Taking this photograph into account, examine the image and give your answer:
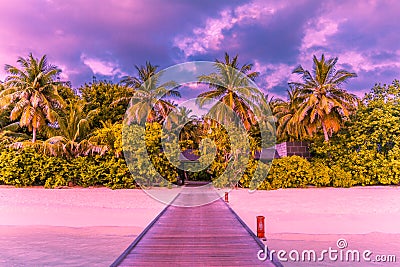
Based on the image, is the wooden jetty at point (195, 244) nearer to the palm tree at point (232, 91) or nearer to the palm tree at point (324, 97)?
the palm tree at point (232, 91)

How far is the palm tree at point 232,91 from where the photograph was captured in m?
24.1

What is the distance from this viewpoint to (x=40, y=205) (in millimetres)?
14320

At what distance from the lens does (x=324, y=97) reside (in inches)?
919

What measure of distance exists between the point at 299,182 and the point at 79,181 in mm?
13278

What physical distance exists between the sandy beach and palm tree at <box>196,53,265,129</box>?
961 centimetres

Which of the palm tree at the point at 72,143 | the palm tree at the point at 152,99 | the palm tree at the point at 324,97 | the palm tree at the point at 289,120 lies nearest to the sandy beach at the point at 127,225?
the palm tree at the point at 72,143

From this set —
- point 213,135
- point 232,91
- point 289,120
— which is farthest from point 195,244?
point 289,120

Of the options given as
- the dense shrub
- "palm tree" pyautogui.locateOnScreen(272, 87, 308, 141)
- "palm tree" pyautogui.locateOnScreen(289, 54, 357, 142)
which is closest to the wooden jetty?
the dense shrub

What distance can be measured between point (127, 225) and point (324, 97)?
56.9 ft

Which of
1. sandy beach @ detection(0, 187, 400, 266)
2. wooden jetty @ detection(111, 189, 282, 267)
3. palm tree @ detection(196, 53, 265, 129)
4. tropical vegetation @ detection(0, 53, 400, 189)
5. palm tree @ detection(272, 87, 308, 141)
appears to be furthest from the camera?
palm tree @ detection(272, 87, 308, 141)

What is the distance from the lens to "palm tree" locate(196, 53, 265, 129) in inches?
949

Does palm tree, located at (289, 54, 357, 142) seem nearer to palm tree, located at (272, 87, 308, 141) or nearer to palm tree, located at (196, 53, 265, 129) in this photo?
palm tree, located at (272, 87, 308, 141)

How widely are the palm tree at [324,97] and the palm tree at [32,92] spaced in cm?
1655

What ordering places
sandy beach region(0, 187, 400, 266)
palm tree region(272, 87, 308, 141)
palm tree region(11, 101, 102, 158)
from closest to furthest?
sandy beach region(0, 187, 400, 266)
palm tree region(11, 101, 102, 158)
palm tree region(272, 87, 308, 141)
